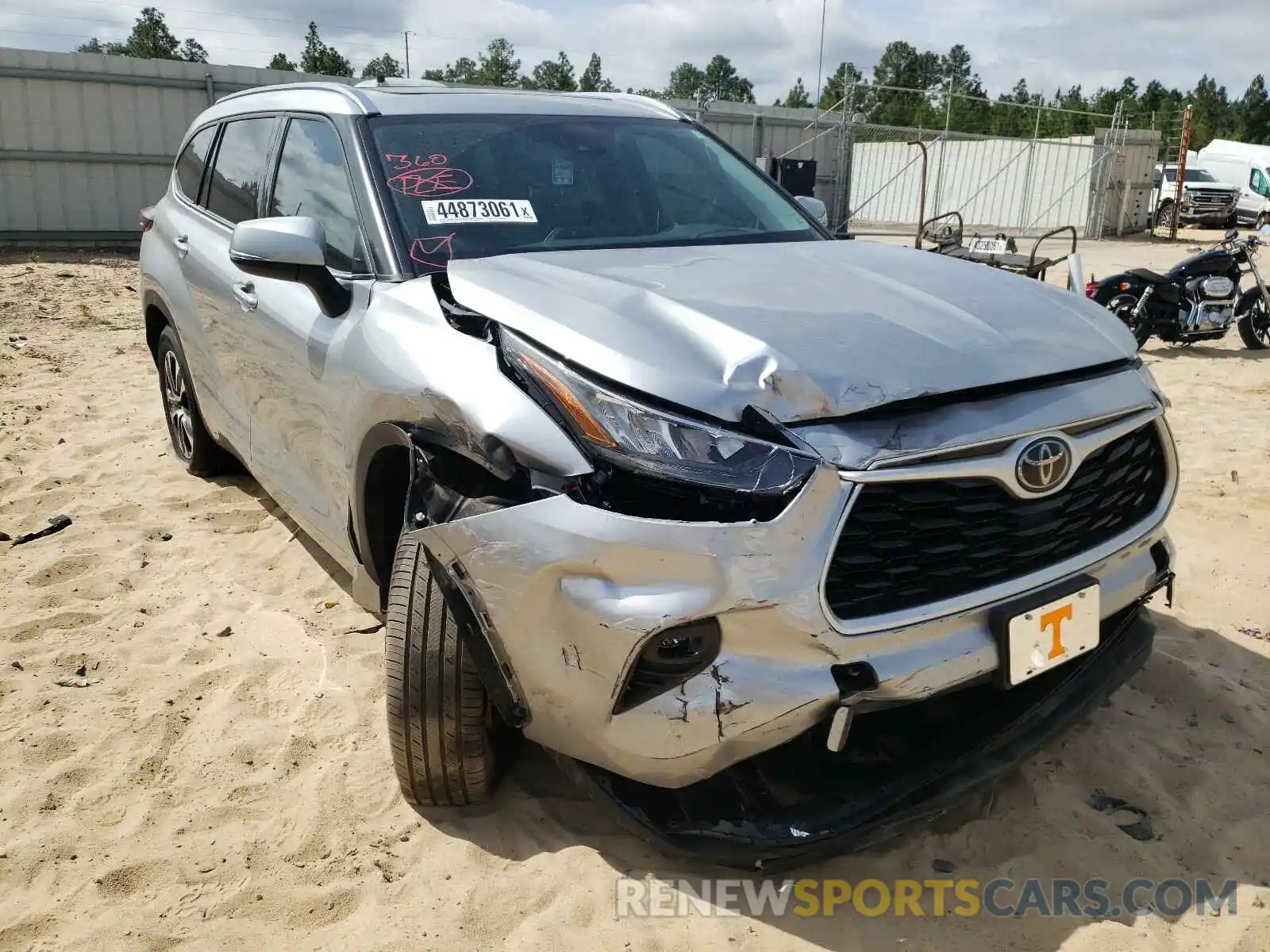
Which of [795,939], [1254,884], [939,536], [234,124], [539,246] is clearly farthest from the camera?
[234,124]

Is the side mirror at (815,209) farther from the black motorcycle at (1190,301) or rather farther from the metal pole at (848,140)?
the metal pole at (848,140)

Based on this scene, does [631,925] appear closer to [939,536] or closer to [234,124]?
[939,536]

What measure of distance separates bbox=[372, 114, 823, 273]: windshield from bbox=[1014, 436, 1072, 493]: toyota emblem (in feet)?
4.54

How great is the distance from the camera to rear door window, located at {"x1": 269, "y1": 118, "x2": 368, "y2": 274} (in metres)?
2.82

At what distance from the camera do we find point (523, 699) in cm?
204

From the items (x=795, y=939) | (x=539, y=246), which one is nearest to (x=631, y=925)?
(x=795, y=939)

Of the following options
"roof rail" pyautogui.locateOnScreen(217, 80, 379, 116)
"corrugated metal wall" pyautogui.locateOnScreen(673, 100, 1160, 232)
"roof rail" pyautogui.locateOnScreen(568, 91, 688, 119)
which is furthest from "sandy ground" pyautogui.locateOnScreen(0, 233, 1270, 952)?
"corrugated metal wall" pyautogui.locateOnScreen(673, 100, 1160, 232)

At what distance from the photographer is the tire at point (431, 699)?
88.7 inches

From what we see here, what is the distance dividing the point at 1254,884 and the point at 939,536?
3.88 ft

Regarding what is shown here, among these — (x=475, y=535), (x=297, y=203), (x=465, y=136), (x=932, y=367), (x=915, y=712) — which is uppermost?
(x=465, y=136)

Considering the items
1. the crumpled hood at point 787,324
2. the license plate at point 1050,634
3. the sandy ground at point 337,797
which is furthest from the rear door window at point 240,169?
the license plate at point 1050,634

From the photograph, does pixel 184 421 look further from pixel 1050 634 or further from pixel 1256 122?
pixel 1256 122

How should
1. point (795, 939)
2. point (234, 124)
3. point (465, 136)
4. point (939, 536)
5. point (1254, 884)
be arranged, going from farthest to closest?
point (234, 124) < point (465, 136) < point (1254, 884) < point (795, 939) < point (939, 536)

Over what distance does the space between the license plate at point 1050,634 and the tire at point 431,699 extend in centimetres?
113
